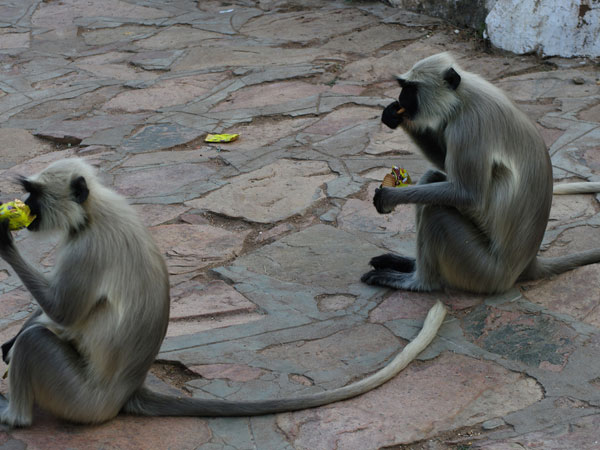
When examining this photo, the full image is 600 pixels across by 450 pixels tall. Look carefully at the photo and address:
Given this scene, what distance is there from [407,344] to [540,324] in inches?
25.1

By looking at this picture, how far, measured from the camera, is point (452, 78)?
3875mm

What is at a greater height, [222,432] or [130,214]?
[130,214]

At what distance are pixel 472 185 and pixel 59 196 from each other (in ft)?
6.24

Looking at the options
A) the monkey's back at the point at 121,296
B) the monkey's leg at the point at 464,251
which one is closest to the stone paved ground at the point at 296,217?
the monkey's leg at the point at 464,251

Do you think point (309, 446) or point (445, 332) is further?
point (445, 332)

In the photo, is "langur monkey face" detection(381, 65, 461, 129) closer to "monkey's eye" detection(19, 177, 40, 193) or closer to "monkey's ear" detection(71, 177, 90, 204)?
"monkey's ear" detection(71, 177, 90, 204)

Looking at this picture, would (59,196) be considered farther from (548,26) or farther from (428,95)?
(548,26)

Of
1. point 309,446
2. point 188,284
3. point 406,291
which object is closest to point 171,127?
point 188,284

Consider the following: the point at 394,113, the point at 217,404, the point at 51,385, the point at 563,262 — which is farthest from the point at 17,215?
the point at 563,262

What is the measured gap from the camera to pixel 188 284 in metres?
4.34

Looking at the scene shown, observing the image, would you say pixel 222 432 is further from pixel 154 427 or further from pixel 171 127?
pixel 171 127

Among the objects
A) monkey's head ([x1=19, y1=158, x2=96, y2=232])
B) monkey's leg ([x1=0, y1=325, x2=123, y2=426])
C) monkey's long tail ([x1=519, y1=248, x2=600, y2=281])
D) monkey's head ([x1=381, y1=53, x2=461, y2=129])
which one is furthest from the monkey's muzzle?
monkey's leg ([x1=0, y1=325, x2=123, y2=426])

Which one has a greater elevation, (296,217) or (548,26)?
(548,26)

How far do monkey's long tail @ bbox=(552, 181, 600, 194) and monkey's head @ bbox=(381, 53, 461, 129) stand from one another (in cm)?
145
